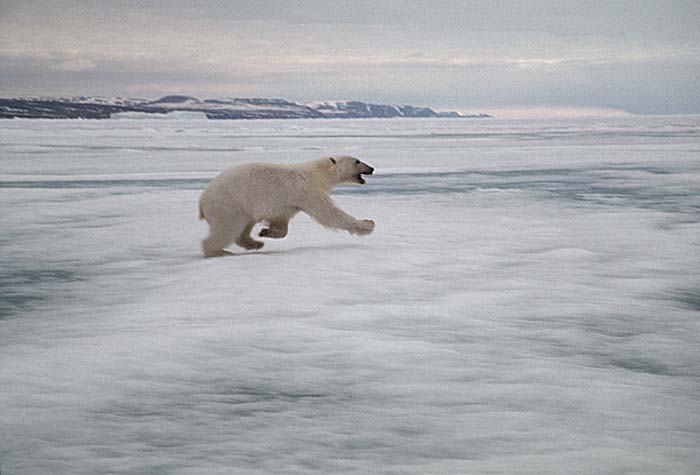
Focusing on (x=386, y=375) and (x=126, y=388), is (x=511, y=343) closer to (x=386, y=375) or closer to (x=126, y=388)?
(x=386, y=375)

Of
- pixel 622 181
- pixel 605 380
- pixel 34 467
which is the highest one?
pixel 622 181

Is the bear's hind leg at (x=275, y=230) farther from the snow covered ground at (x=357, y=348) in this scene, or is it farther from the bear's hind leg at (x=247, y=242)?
the snow covered ground at (x=357, y=348)

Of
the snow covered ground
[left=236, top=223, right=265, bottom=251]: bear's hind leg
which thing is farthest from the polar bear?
the snow covered ground

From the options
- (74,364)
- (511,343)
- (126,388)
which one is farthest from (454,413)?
(74,364)

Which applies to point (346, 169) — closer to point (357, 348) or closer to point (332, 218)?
point (332, 218)

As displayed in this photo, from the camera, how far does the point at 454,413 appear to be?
2447mm

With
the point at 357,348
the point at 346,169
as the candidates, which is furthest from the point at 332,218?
the point at 357,348

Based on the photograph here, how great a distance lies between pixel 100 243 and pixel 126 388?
3609mm

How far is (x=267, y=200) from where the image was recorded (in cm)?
528

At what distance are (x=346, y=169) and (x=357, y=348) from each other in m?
2.72

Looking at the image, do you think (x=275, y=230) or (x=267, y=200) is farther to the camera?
(x=275, y=230)

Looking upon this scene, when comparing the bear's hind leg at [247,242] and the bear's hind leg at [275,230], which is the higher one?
the bear's hind leg at [275,230]

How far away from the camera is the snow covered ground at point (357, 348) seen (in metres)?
2.18

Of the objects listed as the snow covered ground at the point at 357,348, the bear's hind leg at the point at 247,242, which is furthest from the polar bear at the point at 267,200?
the snow covered ground at the point at 357,348
